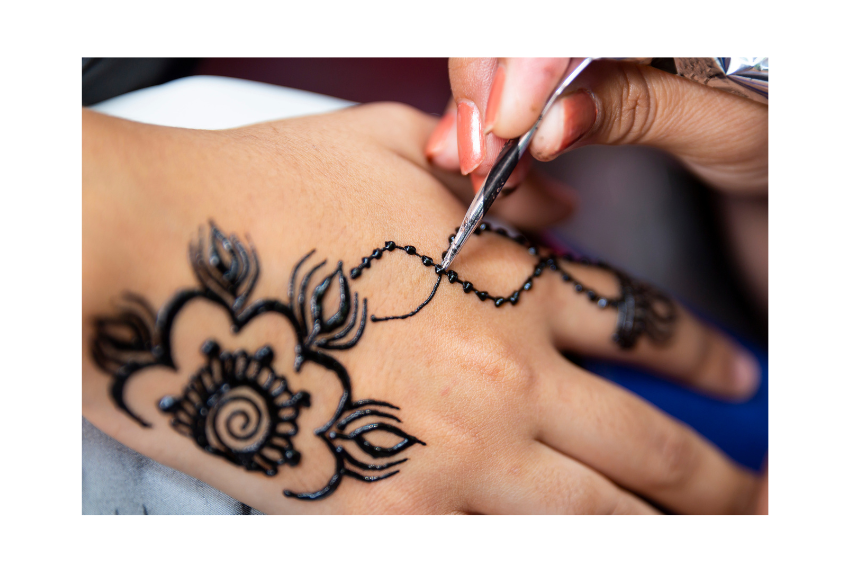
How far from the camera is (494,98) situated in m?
0.91

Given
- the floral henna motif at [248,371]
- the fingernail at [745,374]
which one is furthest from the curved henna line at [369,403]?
the fingernail at [745,374]

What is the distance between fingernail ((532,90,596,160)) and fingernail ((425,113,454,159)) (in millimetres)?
217

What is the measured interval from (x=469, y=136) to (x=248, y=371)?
23.5 inches

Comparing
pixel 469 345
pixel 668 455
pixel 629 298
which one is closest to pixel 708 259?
pixel 629 298

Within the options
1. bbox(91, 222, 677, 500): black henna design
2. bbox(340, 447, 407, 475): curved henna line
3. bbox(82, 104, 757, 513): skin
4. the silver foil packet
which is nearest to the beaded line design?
bbox(82, 104, 757, 513): skin

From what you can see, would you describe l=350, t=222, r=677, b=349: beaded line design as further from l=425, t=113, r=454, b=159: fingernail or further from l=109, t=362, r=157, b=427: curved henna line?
l=109, t=362, r=157, b=427: curved henna line

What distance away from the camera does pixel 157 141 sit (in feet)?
2.48

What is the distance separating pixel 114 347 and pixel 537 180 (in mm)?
1013

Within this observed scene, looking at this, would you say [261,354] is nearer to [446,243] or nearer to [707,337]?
[446,243]

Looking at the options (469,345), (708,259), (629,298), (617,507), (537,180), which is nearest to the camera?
(469,345)

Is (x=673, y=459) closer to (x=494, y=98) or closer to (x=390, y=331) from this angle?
(x=390, y=331)

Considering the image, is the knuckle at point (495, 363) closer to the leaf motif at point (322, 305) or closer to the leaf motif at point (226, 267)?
the leaf motif at point (322, 305)

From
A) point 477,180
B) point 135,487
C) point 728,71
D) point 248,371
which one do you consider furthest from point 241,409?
point 728,71
